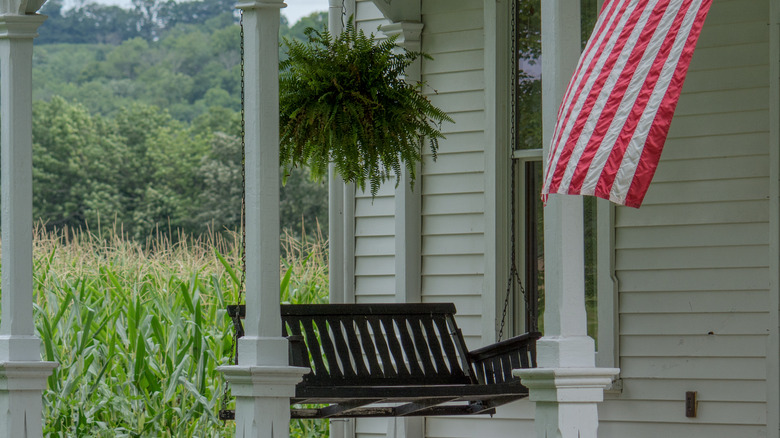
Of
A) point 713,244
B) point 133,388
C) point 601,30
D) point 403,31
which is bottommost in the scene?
point 133,388

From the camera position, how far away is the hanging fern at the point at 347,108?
630cm

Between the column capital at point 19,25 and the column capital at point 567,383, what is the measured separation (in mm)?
3436

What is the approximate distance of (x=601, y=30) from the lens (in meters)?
4.30

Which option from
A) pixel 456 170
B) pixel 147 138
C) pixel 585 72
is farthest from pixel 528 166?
pixel 147 138

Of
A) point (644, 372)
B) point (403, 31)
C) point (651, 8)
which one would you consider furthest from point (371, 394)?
point (403, 31)

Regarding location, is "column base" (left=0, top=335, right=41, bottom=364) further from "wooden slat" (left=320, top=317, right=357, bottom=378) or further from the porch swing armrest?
the porch swing armrest

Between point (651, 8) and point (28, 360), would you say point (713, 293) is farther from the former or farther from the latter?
point (28, 360)

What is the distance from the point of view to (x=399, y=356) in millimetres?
6332

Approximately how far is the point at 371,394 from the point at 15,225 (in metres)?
2.25

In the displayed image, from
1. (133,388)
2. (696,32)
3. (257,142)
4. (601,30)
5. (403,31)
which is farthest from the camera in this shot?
(133,388)

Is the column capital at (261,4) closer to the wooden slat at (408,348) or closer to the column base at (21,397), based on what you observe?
the wooden slat at (408,348)

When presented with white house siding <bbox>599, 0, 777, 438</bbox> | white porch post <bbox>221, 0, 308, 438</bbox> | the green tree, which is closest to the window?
white house siding <bbox>599, 0, 777, 438</bbox>

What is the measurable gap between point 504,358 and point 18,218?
277cm

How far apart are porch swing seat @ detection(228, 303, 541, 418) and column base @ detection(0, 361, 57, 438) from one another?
1180 millimetres
